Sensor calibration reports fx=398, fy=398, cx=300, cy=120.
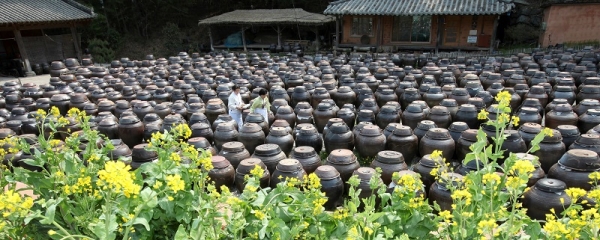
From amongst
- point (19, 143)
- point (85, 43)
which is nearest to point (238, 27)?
point (85, 43)

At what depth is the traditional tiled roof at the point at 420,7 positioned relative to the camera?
49.8 ft

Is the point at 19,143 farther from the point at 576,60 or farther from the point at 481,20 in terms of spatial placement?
the point at 481,20

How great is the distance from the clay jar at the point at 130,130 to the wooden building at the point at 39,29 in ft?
38.1

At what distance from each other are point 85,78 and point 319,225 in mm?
11732

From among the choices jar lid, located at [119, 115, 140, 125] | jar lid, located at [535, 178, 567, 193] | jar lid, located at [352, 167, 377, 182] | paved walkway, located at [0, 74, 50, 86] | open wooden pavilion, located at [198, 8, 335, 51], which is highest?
open wooden pavilion, located at [198, 8, 335, 51]

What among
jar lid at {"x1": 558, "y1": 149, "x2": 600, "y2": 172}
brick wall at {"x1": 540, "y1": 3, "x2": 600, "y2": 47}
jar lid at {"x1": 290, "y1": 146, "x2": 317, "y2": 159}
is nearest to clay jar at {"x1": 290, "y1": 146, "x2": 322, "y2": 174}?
jar lid at {"x1": 290, "y1": 146, "x2": 317, "y2": 159}

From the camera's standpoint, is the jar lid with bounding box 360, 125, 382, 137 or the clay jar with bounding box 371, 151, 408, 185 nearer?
the clay jar with bounding box 371, 151, 408, 185

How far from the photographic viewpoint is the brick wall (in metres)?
15.9

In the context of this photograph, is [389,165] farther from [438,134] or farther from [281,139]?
[281,139]

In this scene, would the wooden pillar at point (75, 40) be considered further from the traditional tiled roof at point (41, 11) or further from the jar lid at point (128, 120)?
the jar lid at point (128, 120)

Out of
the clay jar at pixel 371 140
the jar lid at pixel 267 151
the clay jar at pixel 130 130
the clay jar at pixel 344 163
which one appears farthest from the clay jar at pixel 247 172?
the clay jar at pixel 130 130

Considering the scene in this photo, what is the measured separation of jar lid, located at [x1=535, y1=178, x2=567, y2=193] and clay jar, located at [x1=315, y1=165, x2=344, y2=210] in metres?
2.36

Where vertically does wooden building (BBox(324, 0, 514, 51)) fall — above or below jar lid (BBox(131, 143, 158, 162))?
above

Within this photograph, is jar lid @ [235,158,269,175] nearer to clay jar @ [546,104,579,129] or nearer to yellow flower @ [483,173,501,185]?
yellow flower @ [483,173,501,185]
